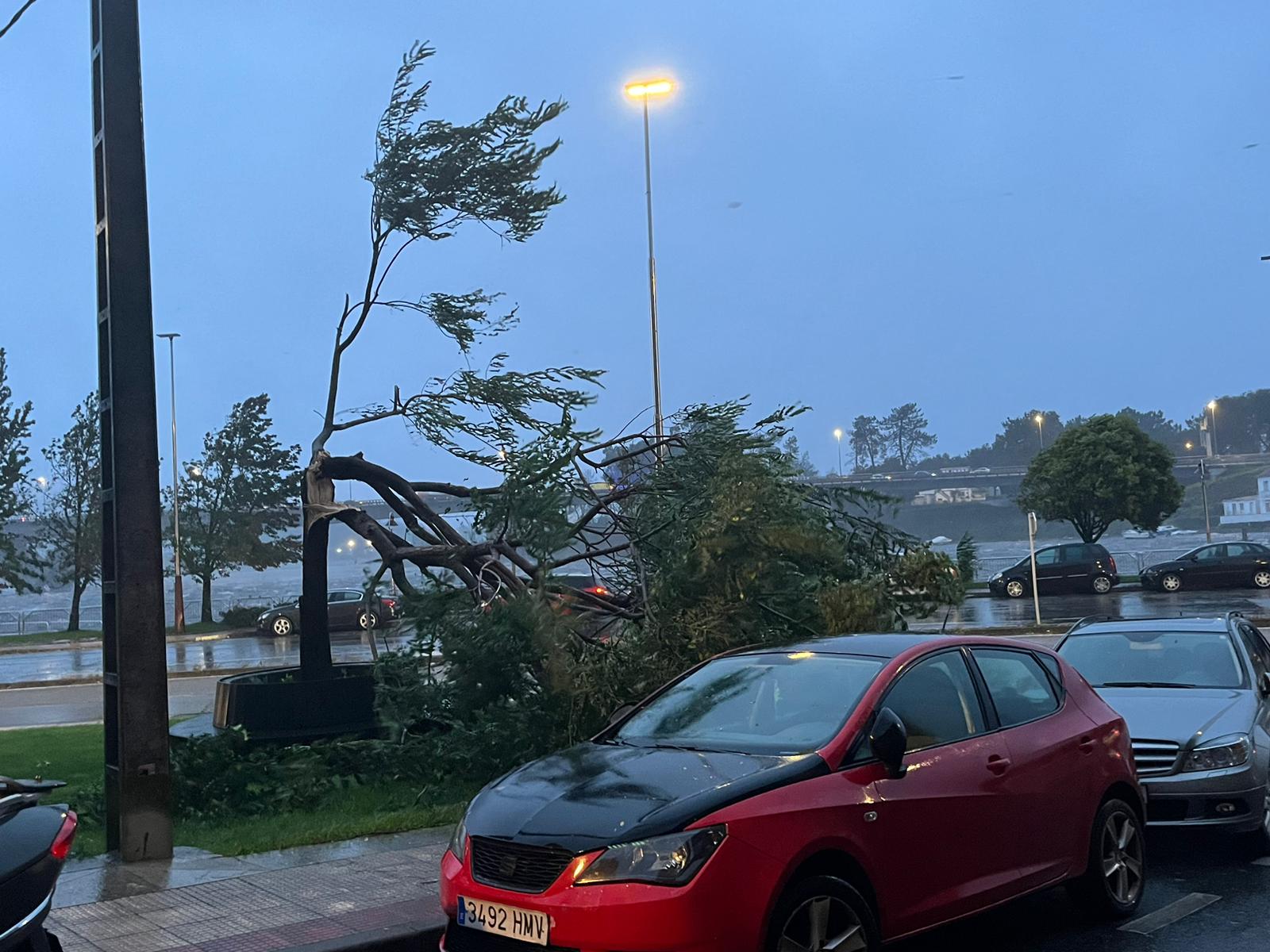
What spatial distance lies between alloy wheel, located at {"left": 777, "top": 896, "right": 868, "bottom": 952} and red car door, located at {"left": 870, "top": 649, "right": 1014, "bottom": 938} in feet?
0.72

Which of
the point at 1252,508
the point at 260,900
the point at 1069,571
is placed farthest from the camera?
the point at 1252,508

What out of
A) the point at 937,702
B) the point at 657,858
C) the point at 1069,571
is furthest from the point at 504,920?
the point at 1069,571

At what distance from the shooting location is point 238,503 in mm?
44000

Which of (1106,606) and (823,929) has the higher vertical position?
(823,929)

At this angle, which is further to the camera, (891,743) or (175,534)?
(175,534)

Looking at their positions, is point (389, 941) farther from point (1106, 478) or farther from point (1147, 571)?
point (1106, 478)

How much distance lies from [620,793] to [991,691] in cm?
201

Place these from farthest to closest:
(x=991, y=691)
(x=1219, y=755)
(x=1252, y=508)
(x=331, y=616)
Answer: (x=1252, y=508) → (x=331, y=616) → (x=1219, y=755) → (x=991, y=691)

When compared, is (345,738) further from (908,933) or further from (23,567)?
(23,567)

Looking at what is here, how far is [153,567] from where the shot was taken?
299 inches

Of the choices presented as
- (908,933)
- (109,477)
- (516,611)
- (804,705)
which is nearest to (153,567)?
(109,477)

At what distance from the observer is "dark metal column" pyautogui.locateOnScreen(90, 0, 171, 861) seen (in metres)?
7.47

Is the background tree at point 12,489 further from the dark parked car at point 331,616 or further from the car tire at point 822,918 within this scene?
the car tire at point 822,918

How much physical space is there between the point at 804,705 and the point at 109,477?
186 inches
